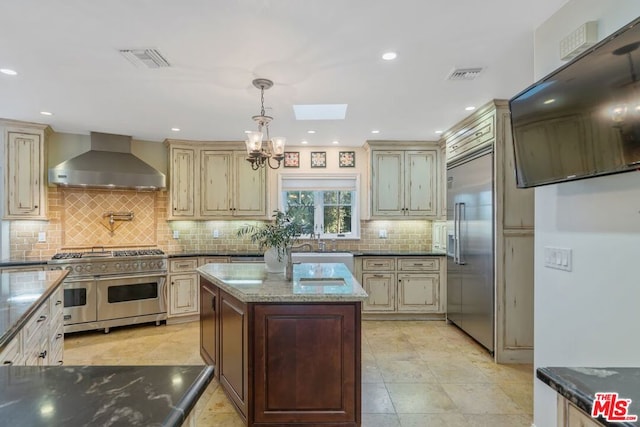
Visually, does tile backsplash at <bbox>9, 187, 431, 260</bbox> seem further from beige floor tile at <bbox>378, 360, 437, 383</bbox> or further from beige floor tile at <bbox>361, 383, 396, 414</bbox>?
beige floor tile at <bbox>361, 383, 396, 414</bbox>

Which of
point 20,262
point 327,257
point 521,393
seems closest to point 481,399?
point 521,393

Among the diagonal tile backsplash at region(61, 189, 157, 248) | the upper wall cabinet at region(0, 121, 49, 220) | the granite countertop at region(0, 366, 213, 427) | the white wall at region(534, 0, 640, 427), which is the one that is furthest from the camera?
the diagonal tile backsplash at region(61, 189, 157, 248)

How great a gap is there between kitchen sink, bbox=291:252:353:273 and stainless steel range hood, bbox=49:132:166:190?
7.14 ft

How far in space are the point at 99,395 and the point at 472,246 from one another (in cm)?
365

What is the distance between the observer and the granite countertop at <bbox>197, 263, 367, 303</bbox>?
213cm

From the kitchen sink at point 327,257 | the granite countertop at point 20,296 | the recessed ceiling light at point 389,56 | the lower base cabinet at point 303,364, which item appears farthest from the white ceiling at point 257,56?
the kitchen sink at point 327,257

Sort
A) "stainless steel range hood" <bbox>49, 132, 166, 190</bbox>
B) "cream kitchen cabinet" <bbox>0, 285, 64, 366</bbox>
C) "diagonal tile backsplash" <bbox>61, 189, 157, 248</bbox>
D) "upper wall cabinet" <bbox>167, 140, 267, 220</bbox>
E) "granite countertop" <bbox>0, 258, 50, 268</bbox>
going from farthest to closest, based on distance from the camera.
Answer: "upper wall cabinet" <bbox>167, 140, 267, 220</bbox>, "diagonal tile backsplash" <bbox>61, 189, 157, 248</bbox>, "stainless steel range hood" <bbox>49, 132, 166, 190</bbox>, "granite countertop" <bbox>0, 258, 50, 268</bbox>, "cream kitchen cabinet" <bbox>0, 285, 64, 366</bbox>

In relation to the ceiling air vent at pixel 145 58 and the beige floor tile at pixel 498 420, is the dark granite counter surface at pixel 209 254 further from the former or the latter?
the beige floor tile at pixel 498 420

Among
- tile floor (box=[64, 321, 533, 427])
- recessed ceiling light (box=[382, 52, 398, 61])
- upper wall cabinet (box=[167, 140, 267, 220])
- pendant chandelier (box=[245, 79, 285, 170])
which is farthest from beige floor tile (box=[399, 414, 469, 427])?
upper wall cabinet (box=[167, 140, 267, 220])

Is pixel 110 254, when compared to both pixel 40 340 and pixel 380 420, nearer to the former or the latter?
pixel 40 340

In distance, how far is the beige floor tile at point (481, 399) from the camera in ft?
8.18

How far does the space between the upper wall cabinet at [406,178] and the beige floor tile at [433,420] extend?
2975 mm

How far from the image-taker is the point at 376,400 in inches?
102

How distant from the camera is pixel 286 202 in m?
5.41
